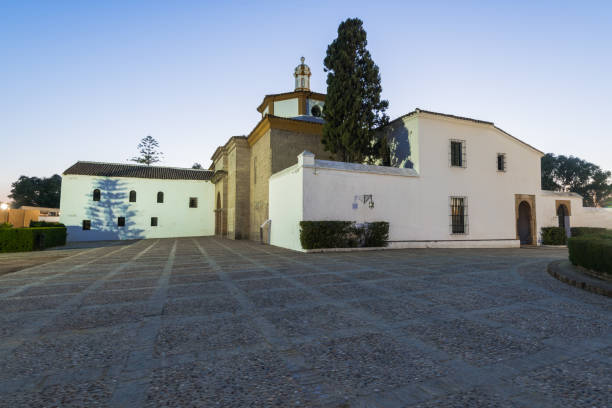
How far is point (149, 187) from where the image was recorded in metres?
27.3

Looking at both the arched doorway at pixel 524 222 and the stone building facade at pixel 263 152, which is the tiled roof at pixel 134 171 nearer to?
the stone building facade at pixel 263 152

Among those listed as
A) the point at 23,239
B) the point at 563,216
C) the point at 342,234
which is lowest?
the point at 23,239

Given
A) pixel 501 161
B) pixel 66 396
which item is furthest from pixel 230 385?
pixel 501 161

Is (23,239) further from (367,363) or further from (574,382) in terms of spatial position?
(574,382)

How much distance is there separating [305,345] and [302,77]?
77.0 ft

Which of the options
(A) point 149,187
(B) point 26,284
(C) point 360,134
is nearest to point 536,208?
(C) point 360,134

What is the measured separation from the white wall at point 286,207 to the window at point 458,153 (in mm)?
8179

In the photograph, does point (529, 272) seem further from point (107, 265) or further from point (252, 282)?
point (107, 265)

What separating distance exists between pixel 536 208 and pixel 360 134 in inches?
433

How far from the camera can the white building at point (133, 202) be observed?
2531cm

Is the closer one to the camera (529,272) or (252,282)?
(252,282)

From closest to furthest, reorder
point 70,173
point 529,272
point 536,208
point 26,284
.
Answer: point 26,284, point 529,272, point 536,208, point 70,173

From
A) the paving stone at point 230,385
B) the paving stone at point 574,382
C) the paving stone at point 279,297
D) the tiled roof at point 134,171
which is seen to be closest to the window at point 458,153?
the paving stone at point 279,297

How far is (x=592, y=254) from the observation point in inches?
250
